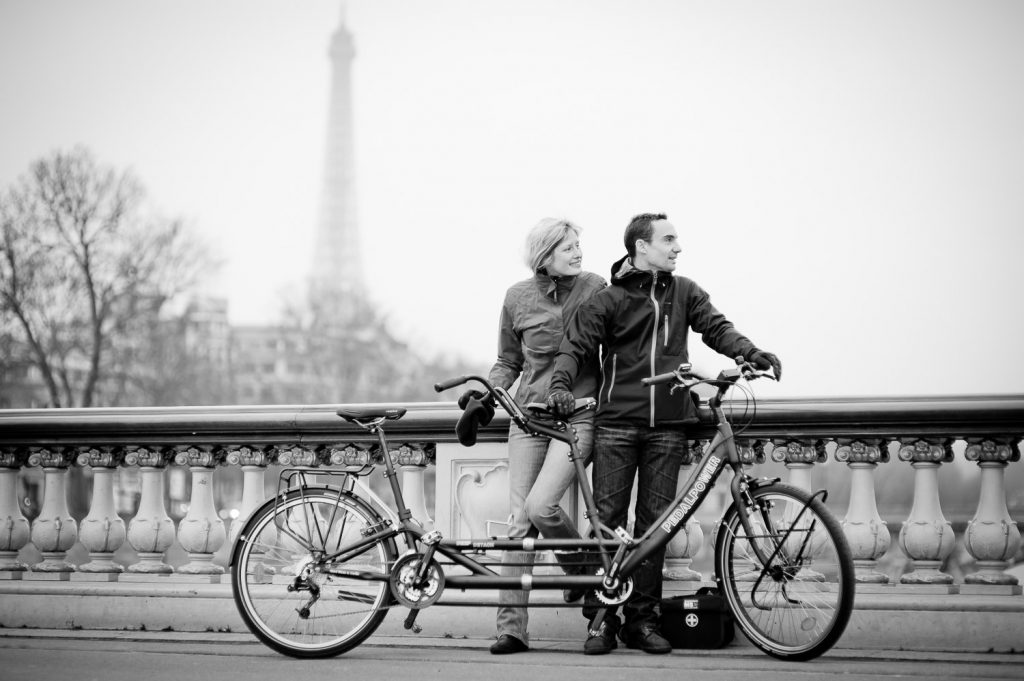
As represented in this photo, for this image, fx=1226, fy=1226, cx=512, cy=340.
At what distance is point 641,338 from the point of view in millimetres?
5887

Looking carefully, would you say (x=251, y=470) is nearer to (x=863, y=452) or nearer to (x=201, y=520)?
(x=201, y=520)

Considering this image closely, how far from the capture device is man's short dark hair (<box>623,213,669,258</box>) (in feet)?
19.6

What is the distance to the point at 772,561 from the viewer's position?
5516mm

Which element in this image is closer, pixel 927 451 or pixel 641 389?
pixel 641 389

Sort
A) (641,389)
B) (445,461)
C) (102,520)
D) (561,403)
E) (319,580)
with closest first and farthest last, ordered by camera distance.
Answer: (561,403) < (641,389) < (319,580) < (445,461) < (102,520)

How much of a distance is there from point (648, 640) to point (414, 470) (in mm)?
1605

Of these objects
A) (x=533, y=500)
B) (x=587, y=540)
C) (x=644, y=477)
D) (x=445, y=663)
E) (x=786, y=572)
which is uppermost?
(x=644, y=477)

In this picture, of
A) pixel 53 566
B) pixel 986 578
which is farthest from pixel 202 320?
pixel 986 578

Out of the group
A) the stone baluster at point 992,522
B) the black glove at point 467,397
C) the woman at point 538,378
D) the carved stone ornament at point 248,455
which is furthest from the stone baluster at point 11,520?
the stone baluster at point 992,522

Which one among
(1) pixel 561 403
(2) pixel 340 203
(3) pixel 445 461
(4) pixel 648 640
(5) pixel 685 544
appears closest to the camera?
(1) pixel 561 403

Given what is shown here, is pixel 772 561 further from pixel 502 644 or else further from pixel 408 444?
pixel 408 444

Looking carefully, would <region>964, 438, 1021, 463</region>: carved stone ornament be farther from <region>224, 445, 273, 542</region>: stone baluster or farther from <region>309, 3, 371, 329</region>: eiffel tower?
<region>309, 3, 371, 329</region>: eiffel tower

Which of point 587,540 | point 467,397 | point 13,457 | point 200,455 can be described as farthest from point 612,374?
point 13,457

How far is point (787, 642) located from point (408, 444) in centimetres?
224
